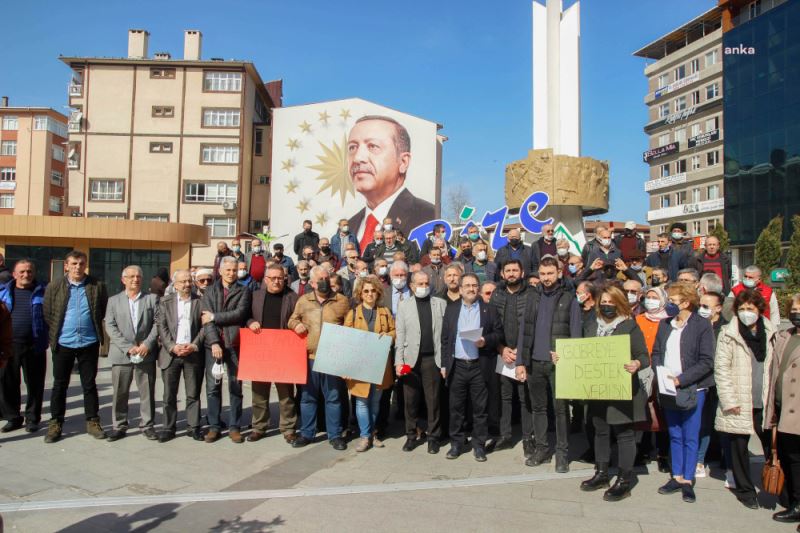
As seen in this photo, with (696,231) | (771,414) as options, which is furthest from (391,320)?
(696,231)

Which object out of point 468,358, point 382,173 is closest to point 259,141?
point 382,173

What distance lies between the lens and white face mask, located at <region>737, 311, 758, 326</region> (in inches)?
194

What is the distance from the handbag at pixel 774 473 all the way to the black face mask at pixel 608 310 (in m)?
1.47

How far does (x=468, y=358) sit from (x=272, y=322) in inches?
87.7

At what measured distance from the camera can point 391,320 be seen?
6605mm

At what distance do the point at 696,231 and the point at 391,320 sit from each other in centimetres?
5563

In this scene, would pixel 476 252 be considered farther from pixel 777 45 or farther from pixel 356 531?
pixel 777 45

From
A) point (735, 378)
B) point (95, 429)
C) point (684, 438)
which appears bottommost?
point (95, 429)

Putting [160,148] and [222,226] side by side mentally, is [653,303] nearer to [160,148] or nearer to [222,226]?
[222,226]

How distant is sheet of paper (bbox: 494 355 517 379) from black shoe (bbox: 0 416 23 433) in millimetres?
5506

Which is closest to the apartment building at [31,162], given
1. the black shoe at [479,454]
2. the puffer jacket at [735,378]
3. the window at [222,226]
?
the window at [222,226]

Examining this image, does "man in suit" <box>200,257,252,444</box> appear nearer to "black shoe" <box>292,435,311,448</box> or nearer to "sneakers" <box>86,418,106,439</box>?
"black shoe" <box>292,435,311,448</box>

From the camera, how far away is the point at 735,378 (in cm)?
493

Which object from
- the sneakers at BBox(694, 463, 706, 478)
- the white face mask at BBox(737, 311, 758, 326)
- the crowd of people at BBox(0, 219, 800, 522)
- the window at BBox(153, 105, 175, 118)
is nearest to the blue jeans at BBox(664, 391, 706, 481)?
the crowd of people at BBox(0, 219, 800, 522)
